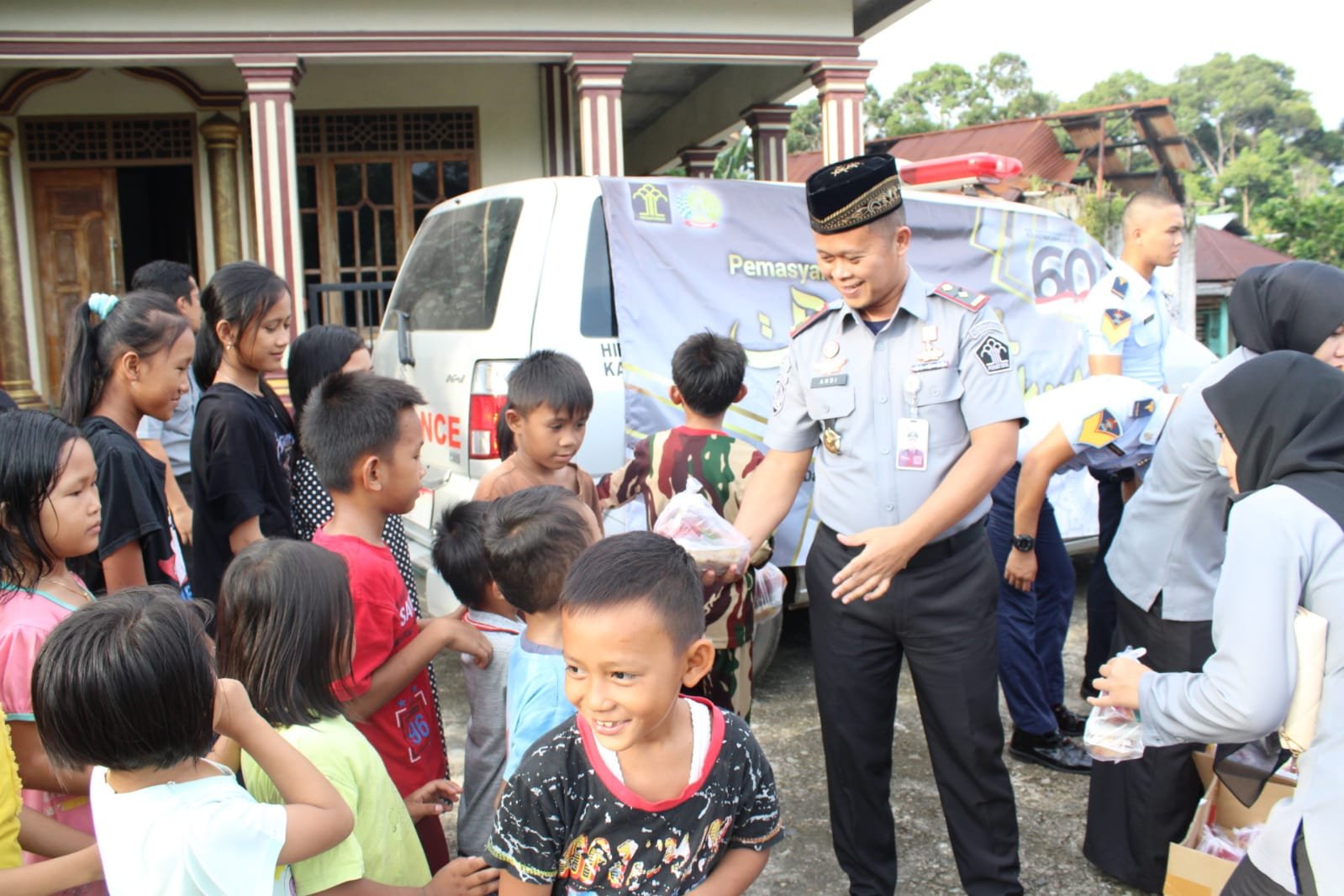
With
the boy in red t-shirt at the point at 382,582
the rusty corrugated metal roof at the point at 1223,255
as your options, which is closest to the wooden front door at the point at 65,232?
the boy in red t-shirt at the point at 382,582

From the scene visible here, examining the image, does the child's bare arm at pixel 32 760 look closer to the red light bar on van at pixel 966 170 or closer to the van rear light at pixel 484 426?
the van rear light at pixel 484 426

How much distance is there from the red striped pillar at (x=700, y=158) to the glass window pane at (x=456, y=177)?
449 centimetres

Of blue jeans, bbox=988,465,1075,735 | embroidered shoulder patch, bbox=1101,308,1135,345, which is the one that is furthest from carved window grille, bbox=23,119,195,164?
blue jeans, bbox=988,465,1075,735

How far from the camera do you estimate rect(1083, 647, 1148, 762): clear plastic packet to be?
2188 millimetres

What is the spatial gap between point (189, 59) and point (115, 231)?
84.7 inches

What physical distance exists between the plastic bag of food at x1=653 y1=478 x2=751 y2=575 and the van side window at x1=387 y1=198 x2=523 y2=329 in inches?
77.1

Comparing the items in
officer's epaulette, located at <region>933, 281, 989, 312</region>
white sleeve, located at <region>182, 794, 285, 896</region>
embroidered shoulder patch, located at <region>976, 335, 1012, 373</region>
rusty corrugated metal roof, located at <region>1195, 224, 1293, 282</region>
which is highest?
rusty corrugated metal roof, located at <region>1195, 224, 1293, 282</region>

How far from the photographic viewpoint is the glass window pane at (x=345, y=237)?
420 inches

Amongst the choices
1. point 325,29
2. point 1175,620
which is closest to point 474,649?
point 1175,620

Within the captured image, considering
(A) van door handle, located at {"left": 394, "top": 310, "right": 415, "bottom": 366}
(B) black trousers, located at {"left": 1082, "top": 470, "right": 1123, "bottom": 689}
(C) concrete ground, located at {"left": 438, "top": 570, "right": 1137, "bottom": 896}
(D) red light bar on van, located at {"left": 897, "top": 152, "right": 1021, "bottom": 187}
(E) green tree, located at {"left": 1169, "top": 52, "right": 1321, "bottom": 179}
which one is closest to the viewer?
(C) concrete ground, located at {"left": 438, "top": 570, "right": 1137, "bottom": 896}

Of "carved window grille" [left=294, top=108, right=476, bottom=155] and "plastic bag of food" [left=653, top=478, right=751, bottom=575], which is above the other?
"carved window grille" [left=294, top=108, right=476, bottom=155]

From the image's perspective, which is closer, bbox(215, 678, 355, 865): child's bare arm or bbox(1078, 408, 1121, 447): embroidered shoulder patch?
bbox(215, 678, 355, 865): child's bare arm

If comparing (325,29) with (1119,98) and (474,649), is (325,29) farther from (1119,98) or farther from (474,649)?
(1119,98)

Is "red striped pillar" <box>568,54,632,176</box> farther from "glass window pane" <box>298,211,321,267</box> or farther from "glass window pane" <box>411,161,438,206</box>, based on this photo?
"glass window pane" <box>298,211,321,267</box>
